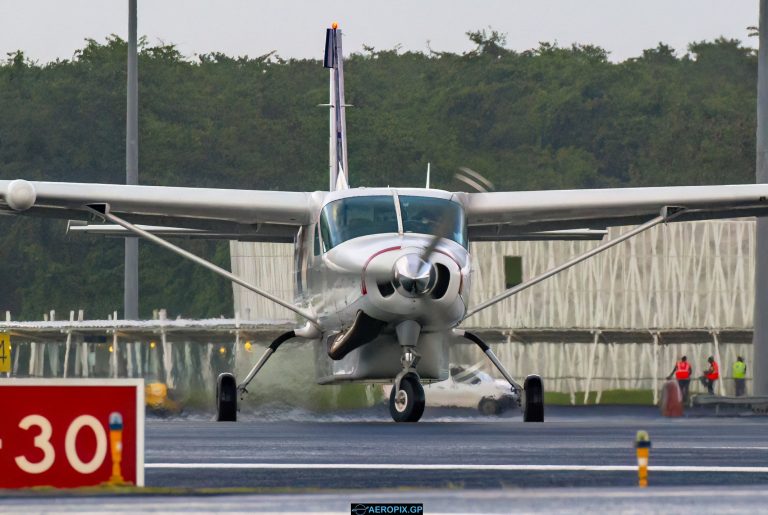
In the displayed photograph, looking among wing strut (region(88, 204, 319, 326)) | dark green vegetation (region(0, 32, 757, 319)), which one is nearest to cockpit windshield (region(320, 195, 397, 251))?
wing strut (region(88, 204, 319, 326))

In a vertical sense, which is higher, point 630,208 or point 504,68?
point 504,68

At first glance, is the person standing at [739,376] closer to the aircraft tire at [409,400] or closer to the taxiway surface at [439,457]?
the taxiway surface at [439,457]

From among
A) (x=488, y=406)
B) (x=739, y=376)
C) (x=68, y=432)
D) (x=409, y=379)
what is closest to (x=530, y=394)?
(x=409, y=379)

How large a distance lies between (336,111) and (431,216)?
331 inches

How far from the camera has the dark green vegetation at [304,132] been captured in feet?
237

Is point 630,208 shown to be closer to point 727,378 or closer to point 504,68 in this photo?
point 727,378

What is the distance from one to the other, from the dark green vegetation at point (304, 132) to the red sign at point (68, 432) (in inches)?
2258

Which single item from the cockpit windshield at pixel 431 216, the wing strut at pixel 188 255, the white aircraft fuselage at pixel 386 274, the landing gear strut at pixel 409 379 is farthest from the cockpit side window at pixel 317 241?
the landing gear strut at pixel 409 379

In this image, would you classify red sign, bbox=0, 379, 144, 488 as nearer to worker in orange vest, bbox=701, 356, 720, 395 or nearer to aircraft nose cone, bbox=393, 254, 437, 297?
aircraft nose cone, bbox=393, 254, 437, 297

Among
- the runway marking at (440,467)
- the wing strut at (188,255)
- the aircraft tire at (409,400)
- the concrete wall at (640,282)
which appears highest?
the concrete wall at (640,282)

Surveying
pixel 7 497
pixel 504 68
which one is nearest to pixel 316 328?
pixel 7 497

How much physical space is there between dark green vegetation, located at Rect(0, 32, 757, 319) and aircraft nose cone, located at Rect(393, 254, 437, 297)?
50.0 m

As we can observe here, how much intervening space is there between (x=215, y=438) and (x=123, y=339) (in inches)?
711

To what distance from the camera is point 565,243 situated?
153ft
